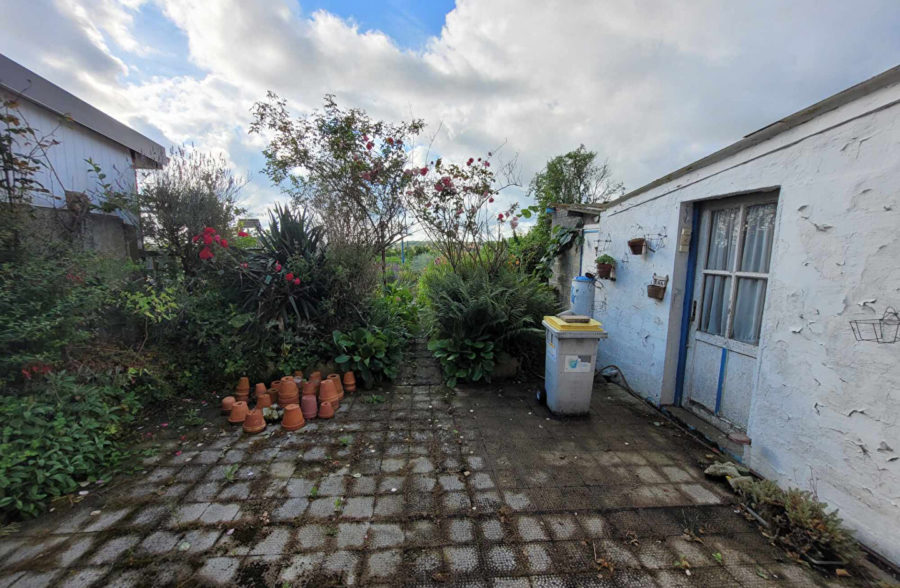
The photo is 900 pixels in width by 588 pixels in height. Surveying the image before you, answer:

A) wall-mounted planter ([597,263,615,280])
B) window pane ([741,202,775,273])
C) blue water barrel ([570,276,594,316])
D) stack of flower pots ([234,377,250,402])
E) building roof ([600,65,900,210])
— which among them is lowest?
stack of flower pots ([234,377,250,402])

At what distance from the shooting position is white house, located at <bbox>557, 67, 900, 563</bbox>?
172 cm

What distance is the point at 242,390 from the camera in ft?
11.5

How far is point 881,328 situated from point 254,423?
435 centimetres


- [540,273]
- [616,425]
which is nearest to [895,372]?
[616,425]

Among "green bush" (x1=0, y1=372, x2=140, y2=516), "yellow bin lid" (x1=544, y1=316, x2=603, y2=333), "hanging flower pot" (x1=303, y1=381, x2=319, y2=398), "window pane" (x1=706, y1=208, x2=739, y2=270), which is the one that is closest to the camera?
"green bush" (x1=0, y1=372, x2=140, y2=516)

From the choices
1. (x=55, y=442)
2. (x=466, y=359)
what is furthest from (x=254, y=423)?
(x=466, y=359)

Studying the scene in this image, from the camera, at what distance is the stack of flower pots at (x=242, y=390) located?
3.44 meters

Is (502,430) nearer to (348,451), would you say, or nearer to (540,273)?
(348,451)

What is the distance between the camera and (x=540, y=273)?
6.01 meters

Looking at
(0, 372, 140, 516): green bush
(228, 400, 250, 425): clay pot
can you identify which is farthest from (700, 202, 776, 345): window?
(0, 372, 140, 516): green bush

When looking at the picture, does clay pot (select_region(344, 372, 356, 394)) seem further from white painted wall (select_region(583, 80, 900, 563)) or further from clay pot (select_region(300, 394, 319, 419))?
white painted wall (select_region(583, 80, 900, 563))

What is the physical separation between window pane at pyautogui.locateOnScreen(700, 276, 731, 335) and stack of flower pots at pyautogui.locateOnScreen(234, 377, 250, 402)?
464 cm

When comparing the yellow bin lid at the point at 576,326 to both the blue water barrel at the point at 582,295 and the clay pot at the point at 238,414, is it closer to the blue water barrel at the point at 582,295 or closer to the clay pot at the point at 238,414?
the blue water barrel at the point at 582,295

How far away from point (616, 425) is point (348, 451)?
2.51 m
